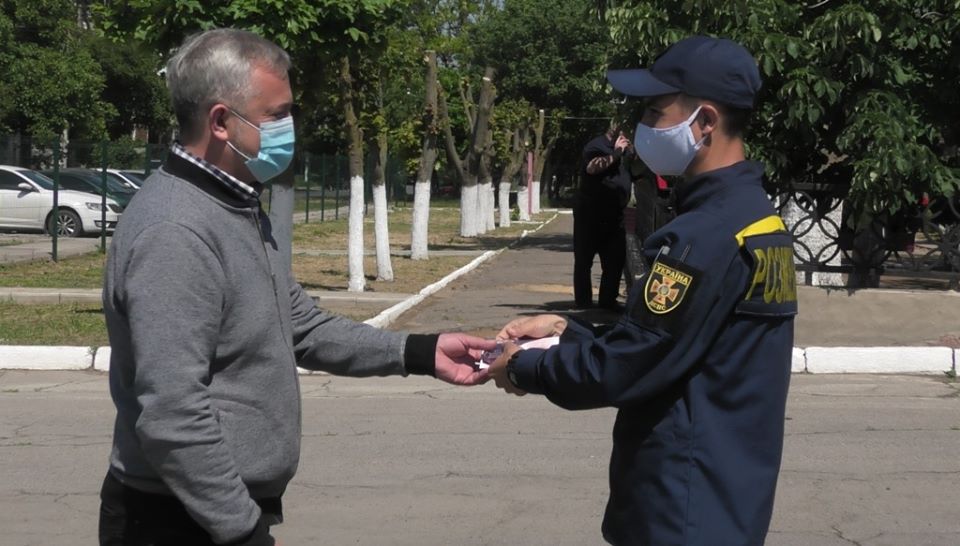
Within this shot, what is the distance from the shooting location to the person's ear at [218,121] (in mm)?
2789

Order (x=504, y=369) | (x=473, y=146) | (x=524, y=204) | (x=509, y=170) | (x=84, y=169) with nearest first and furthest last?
(x=504, y=369) → (x=84, y=169) → (x=473, y=146) → (x=509, y=170) → (x=524, y=204)

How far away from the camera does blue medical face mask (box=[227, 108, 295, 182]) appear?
2.84 m

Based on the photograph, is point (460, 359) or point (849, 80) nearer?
point (460, 359)

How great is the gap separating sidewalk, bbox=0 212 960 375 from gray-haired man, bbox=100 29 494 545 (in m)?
8.31

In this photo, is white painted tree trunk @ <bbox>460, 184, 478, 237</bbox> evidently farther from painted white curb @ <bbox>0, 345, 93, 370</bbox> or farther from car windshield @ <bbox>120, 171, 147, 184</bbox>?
painted white curb @ <bbox>0, 345, 93, 370</bbox>

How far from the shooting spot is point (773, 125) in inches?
458

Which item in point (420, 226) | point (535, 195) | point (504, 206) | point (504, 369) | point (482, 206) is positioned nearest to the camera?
point (504, 369)

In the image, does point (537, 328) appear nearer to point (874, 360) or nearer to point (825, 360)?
point (825, 360)

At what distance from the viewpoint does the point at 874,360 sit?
10.6 m

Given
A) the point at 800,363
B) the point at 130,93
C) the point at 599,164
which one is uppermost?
the point at 130,93

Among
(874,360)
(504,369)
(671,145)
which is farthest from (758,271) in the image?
(874,360)

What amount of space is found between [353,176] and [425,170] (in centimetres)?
708

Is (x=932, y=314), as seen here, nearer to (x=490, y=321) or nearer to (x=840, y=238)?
(x=840, y=238)

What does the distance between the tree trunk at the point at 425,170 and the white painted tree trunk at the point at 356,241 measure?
5.15 meters
